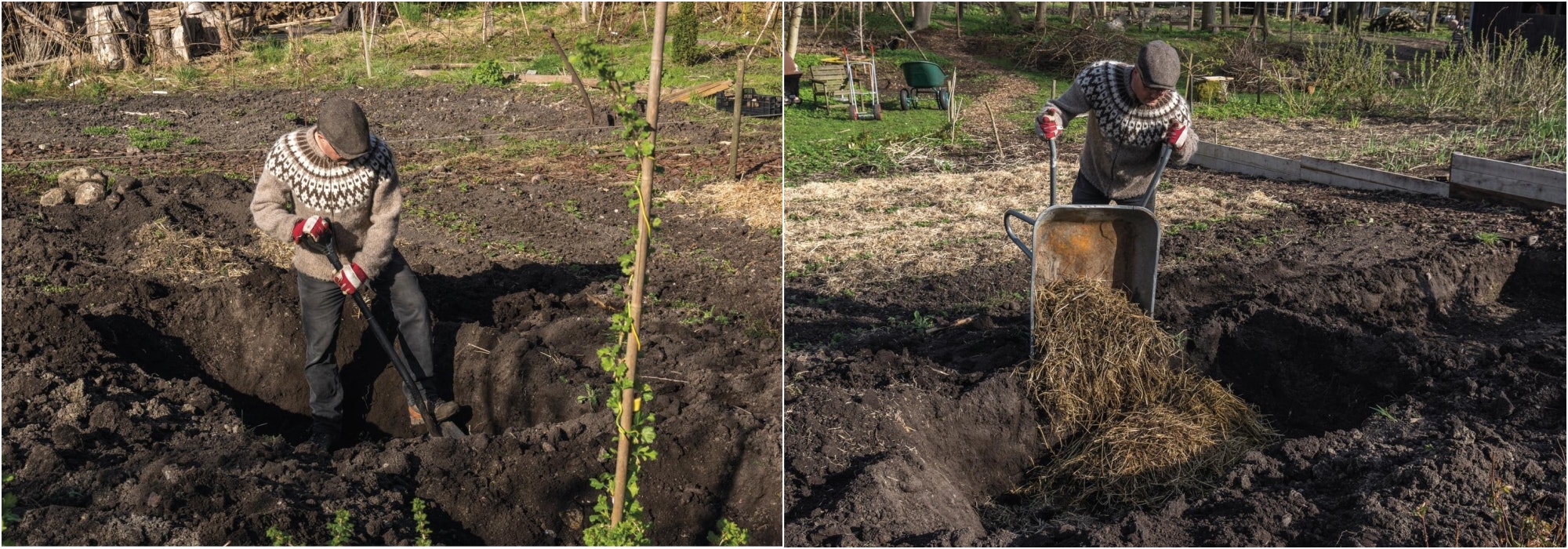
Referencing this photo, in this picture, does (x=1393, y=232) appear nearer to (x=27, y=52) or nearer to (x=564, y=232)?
(x=564, y=232)

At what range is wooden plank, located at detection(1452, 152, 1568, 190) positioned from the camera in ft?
24.3

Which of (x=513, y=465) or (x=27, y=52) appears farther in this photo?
(x=27, y=52)

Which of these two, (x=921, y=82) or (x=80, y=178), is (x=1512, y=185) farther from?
(x=80, y=178)

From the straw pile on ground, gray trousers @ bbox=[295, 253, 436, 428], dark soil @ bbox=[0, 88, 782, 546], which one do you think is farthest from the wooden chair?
gray trousers @ bbox=[295, 253, 436, 428]

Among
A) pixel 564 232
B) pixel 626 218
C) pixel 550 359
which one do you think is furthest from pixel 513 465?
pixel 626 218

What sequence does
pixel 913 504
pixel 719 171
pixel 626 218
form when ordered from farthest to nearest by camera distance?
pixel 719 171
pixel 626 218
pixel 913 504

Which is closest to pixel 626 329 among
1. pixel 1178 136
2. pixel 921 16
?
pixel 1178 136

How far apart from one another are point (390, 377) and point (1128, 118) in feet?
12.1

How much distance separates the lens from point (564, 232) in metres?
7.61

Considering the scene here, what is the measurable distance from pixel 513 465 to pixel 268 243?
4.13 meters

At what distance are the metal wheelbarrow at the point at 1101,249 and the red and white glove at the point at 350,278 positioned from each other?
2733mm

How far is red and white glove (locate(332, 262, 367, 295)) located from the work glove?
291 centimetres

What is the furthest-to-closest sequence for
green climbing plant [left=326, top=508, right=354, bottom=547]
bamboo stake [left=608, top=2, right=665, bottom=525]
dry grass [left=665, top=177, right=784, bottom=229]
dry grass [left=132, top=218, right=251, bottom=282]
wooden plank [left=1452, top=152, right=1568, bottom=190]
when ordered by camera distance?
dry grass [left=665, top=177, right=784, bottom=229], wooden plank [left=1452, top=152, right=1568, bottom=190], dry grass [left=132, top=218, right=251, bottom=282], green climbing plant [left=326, top=508, right=354, bottom=547], bamboo stake [left=608, top=2, right=665, bottom=525]

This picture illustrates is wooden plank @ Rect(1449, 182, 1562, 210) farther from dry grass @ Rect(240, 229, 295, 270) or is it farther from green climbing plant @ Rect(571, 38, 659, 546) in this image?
dry grass @ Rect(240, 229, 295, 270)
